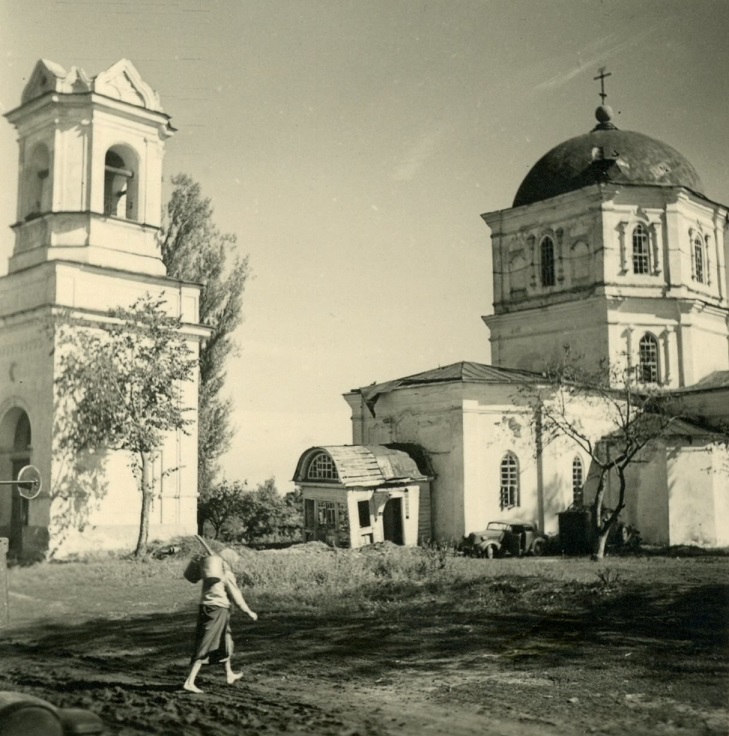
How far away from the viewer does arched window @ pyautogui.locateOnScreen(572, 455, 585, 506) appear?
22.5 m

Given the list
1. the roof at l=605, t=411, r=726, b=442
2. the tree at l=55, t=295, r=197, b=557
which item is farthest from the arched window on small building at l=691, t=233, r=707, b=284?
the tree at l=55, t=295, r=197, b=557

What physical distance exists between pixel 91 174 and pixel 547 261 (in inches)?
584

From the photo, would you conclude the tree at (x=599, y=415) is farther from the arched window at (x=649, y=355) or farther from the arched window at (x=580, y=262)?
the arched window at (x=580, y=262)

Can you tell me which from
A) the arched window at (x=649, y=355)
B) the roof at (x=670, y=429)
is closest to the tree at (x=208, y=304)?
the roof at (x=670, y=429)

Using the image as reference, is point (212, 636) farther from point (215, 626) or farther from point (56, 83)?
point (56, 83)

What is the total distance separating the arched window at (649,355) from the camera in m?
25.0

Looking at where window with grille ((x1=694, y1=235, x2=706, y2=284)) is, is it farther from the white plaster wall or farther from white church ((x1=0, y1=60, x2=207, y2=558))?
white church ((x1=0, y1=60, x2=207, y2=558))

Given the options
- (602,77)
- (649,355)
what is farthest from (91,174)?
(649,355)

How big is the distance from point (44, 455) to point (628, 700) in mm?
11372

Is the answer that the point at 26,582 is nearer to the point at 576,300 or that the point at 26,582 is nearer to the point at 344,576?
the point at 344,576

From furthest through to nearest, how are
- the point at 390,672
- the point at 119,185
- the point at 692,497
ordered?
the point at 692,497 < the point at 119,185 < the point at 390,672

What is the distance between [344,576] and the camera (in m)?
13.5

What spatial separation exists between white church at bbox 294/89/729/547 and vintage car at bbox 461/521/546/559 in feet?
2.84

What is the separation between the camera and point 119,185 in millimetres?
17422
